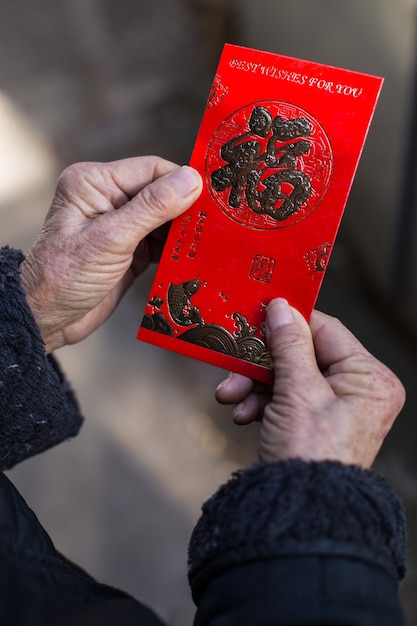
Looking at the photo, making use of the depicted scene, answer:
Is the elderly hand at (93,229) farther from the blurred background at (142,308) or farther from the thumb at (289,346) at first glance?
the blurred background at (142,308)

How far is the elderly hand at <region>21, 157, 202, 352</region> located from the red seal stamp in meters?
0.06

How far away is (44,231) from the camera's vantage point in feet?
3.43

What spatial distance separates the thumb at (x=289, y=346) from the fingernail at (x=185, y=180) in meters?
0.24

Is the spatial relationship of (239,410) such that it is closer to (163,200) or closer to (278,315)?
(278,315)

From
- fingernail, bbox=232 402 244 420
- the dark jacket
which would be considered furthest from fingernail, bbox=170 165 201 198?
the dark jacket

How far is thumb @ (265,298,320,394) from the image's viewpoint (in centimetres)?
84

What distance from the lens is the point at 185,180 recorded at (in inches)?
38.4

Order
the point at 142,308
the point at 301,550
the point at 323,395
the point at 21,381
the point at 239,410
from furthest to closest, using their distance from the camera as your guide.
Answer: the point at 142,308 < the point at 239,410 < the point at 21,381 < the point at 323,395 < the point at 301,550

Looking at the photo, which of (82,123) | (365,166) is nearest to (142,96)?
(82,123)

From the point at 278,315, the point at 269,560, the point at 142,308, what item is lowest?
the point at 269,560

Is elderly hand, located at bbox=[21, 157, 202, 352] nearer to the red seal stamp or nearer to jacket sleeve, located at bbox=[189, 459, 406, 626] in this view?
the red seal stamp

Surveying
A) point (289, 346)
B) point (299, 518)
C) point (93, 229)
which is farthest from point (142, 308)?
point (299, 518)

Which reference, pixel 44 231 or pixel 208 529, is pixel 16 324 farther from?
pixel 208 529

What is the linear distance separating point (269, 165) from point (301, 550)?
0.61 m
